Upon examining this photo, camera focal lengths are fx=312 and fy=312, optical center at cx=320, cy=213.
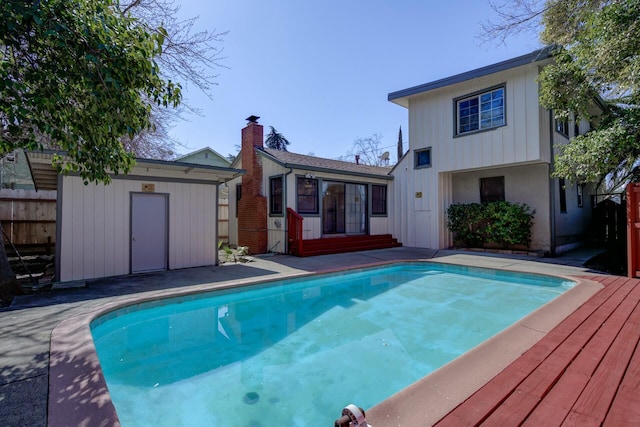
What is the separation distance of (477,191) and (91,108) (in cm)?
1205

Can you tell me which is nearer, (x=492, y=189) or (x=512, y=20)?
(x=512, y=20)

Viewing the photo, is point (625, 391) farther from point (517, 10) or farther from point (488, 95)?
point (488, 95)

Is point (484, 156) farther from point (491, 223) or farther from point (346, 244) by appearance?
point (346, 244)

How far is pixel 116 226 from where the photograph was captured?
7004mm

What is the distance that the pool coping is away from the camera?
2.06 meters

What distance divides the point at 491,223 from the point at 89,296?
36.7 ft

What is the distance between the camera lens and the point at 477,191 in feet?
38.8

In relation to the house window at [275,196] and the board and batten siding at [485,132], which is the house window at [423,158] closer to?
the board and batten siding at [485,132]

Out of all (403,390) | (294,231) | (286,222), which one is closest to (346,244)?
(294,231)

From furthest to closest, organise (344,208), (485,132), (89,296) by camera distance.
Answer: (344,208)
(485,132)
(89,296)

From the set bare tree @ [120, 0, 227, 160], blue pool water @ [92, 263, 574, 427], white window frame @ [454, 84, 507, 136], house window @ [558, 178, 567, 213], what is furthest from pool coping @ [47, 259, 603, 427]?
house window @ [558, 178, 567, 213]

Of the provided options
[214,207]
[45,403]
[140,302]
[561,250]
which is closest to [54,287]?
[140,302]

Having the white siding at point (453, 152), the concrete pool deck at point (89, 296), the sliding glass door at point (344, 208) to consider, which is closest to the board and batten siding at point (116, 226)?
the concrete pool deck at point (89, 296)

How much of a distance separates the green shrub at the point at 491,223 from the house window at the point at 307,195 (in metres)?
4.99
